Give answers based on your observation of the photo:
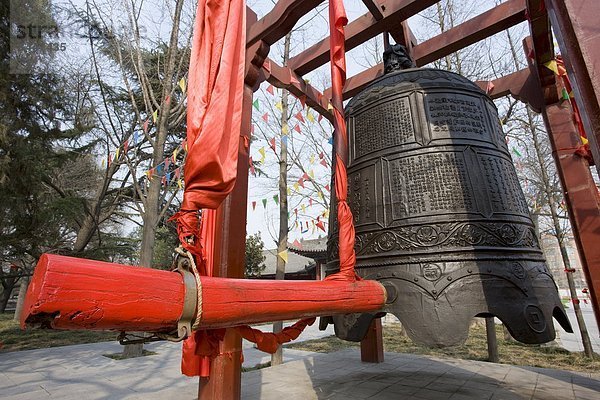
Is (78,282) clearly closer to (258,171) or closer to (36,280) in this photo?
(36,280)

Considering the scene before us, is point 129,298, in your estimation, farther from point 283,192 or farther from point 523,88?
point 283,192

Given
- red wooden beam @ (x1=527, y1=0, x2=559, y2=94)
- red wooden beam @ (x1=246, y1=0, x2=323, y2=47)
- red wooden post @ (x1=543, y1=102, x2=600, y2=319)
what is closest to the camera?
red wooden beam @ (x1=527, y1=0, x2=559, y2=94)

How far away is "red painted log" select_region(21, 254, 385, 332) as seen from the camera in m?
0.86

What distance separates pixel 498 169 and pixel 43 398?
18.4 ft

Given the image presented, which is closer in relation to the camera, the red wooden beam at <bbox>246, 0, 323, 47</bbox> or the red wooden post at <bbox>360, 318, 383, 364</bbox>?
the red wooden beam at <bbox>246, 0, 323, 47</bbox>

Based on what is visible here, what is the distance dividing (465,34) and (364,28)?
109cm

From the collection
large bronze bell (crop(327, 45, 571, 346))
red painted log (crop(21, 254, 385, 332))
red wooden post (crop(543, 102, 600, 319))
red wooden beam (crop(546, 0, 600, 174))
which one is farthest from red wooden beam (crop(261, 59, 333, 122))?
red painted log (crop(21, 254, 385, 332))

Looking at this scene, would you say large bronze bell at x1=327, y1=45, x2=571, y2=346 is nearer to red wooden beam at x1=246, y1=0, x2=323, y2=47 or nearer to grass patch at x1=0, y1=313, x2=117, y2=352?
red wooden beam at x1=246, y1=0, x2=323, y2=47

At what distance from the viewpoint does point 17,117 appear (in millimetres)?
7148

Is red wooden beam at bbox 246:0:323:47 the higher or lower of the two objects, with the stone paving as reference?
higher

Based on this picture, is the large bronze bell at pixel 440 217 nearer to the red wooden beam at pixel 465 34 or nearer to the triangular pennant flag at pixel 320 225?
the red wooden beam at pixel 465 34

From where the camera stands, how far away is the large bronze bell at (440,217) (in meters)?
1.81

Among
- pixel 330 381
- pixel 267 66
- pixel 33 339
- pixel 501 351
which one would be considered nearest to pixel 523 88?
pixel 267 66

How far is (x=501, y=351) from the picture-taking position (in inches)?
286
